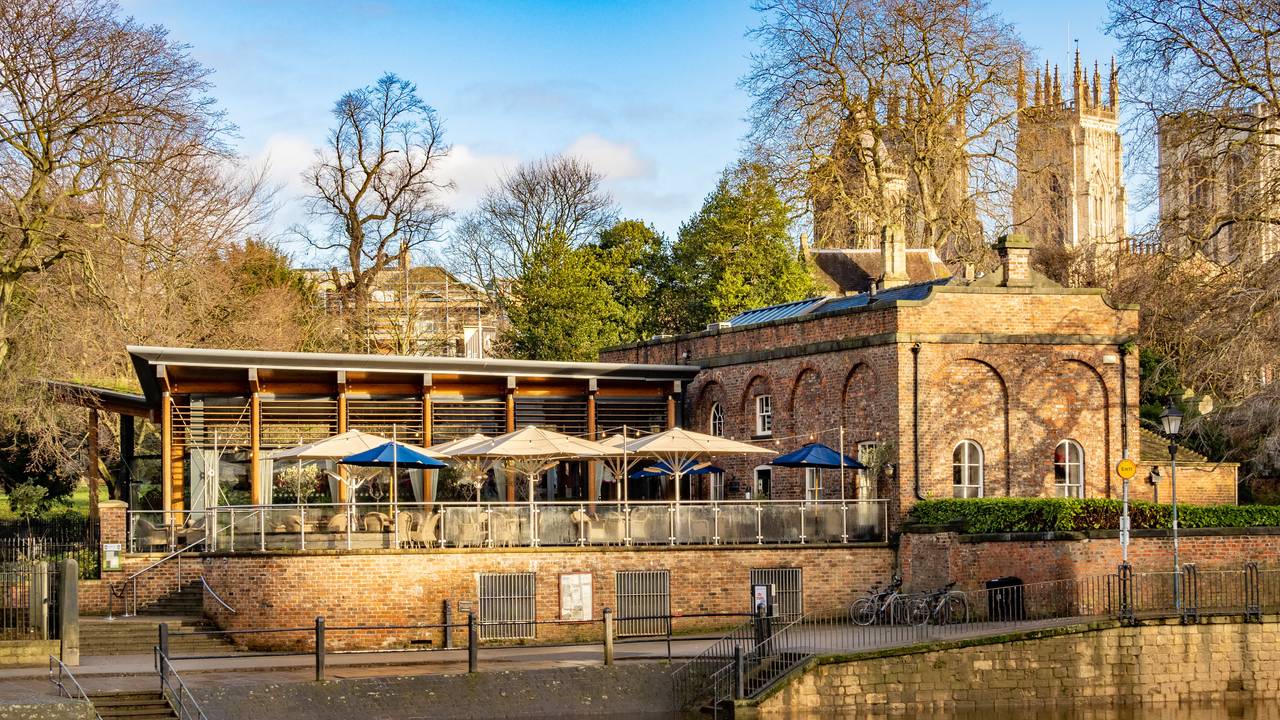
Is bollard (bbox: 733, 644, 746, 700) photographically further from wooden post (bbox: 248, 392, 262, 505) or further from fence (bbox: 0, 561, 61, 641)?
wooden post (bbox: 248, 392, 262, 505)

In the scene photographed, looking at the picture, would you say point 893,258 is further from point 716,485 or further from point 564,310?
point 564,310

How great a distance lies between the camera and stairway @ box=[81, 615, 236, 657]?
3000cm

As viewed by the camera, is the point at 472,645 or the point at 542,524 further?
the point at 542,524

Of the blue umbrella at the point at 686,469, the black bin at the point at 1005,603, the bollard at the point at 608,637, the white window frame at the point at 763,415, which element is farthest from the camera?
the white window frame at the point at 763,415

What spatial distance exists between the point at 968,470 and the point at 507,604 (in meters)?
10.0

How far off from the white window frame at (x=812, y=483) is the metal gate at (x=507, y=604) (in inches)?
315

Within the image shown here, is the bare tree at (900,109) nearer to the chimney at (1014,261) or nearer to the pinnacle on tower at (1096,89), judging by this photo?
the chimney at (1014,261)

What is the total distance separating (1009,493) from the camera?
116ft

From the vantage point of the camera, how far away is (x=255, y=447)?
37.3 m

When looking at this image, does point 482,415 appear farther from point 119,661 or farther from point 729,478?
point 119,661

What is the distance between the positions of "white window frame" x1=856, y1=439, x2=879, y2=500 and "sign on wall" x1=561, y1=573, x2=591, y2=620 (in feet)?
21.8

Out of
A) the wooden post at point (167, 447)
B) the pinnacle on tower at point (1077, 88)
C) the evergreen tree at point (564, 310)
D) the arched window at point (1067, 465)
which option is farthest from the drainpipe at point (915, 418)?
the pinnacle on tower at point (1077, 88)

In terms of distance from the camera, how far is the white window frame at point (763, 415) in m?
39.8

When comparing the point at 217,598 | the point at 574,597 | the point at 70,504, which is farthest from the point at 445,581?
the point at 70,504
